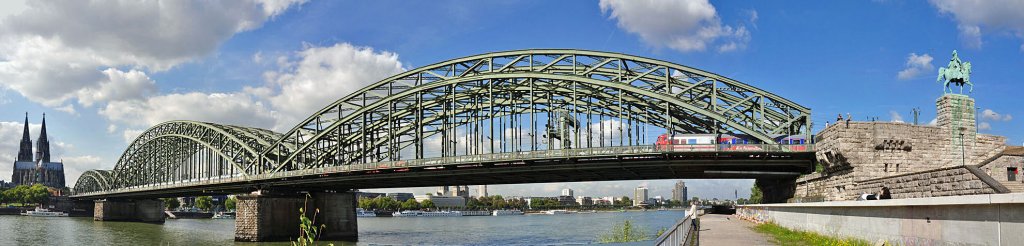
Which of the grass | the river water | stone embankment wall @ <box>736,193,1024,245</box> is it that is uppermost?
stone embankment wall @ <box>736,193,1024,245</box>

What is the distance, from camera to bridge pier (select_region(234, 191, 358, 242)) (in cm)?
6869

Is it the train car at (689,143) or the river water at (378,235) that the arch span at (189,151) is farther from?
the train car at (689,143)

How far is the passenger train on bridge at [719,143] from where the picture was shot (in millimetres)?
48594

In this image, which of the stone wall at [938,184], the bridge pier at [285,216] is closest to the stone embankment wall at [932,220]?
the stone wall at [938,184]

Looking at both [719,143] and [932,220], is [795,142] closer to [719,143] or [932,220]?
[719,143]

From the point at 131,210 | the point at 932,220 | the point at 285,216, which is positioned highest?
the point at 932,220

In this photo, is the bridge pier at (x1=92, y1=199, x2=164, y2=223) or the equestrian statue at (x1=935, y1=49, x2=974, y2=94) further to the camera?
the bridge pier at (x1=92, y1=199, x2=164, y2=223)

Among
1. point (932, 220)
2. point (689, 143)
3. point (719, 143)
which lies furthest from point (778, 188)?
point (932, 220)

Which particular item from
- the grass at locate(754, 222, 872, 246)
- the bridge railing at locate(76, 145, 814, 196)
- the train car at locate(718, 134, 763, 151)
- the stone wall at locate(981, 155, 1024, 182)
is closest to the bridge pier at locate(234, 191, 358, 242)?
the bridge railing at locate(76, 145, 814, 196)

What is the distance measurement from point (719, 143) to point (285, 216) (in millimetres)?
43873

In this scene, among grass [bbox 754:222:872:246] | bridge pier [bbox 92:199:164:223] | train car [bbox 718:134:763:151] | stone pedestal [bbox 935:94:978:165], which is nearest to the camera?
grass [bbox 754:222:872:246]

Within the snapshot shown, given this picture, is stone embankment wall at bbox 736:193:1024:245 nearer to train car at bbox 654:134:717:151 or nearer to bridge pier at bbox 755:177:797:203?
train car at bbox 654:134:717:151

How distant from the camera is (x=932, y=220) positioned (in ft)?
49.0

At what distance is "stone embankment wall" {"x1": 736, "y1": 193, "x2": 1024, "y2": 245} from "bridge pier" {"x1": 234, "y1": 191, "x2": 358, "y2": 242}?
179ft
